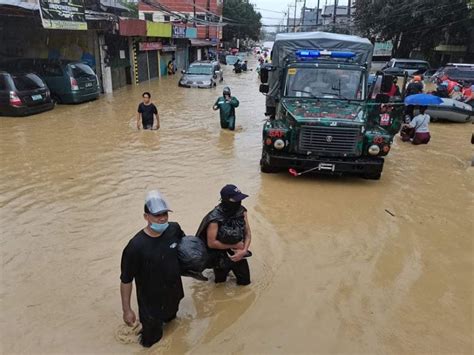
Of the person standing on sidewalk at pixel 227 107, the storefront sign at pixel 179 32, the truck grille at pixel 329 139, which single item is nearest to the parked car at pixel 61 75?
the person standing on sidewalk at pixel 227 107

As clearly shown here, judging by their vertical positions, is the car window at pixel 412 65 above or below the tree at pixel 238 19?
below

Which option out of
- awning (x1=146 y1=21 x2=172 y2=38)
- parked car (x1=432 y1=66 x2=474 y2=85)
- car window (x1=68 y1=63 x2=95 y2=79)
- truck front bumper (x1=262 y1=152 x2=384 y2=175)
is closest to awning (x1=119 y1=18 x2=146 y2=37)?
awning (x1=146 y1=21 x2=172 y2=38)

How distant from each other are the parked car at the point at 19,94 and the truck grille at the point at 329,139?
9632 mm

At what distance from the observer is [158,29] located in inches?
1109

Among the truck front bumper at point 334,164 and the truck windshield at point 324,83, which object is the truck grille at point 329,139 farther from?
the truck windshield at point 324,83

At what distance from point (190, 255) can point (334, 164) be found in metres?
4.74

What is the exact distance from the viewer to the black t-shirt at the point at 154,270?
3.34 metres

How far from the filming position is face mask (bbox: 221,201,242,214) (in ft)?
13.2

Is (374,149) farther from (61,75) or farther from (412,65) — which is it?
(412,65)

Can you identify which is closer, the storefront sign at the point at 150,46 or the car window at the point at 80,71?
the car window at the point at 80,71

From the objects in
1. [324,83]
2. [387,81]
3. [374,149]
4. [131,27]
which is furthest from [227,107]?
[131,27]

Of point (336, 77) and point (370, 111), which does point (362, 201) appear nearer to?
point (370, 111)

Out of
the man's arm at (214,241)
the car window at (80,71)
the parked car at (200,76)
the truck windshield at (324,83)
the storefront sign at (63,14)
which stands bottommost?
the parked car at (200,76)

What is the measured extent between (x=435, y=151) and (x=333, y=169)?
204 inches
